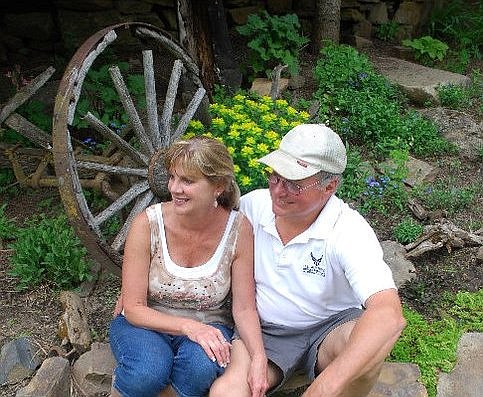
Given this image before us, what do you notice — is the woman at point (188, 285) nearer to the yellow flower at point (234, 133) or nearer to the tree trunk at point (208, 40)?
the yellow flower at point (234, 133)

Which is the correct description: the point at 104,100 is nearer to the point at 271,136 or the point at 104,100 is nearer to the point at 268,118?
the point at 268,118

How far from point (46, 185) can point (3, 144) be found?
0.51m

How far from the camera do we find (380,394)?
9.89 ft

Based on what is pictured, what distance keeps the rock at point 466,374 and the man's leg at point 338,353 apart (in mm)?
749

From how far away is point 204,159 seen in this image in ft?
8.50

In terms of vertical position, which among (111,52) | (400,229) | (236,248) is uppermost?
(236,248)

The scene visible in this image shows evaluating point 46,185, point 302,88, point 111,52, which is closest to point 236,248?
point 46,185

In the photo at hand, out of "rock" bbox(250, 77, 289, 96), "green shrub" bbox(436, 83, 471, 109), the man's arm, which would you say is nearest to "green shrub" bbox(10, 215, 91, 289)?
the man's arm

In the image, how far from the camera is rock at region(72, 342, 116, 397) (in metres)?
3.26

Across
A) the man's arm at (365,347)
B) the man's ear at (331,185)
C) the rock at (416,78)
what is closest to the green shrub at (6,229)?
the man's ear at (331,185)

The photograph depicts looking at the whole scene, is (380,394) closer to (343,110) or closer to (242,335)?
(242,335)

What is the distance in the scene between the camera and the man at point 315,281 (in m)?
2.42

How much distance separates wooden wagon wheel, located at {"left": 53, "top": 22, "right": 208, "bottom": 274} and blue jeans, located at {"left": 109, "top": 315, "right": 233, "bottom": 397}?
87cm

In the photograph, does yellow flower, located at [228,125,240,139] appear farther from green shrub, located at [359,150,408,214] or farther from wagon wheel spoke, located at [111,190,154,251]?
green shrub, located at [359,150,408,214]
